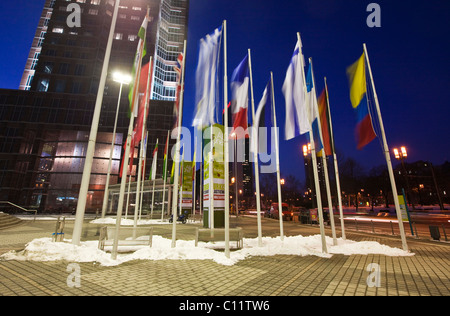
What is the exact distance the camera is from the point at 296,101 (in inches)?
380

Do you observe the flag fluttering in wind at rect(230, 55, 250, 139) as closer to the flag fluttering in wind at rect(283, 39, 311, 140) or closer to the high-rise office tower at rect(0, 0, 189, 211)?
the flag fluttering in wind at rect(283, 39, 311, 140)

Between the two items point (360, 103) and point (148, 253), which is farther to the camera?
point (360, 103)

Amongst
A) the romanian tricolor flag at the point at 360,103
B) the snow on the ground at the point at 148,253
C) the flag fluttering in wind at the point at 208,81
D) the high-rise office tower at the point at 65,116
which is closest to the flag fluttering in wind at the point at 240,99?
the flag fluttering in wind at the point at 208,81

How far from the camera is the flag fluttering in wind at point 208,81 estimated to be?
874 centimetres

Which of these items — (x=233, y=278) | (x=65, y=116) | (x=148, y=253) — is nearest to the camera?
(x=233, y=278)

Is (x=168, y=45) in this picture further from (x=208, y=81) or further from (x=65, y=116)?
(x=208, y=81)

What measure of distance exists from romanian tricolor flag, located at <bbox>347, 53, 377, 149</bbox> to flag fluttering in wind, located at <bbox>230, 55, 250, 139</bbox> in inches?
209

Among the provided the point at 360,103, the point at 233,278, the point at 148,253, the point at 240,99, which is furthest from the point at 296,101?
the point at 148,253

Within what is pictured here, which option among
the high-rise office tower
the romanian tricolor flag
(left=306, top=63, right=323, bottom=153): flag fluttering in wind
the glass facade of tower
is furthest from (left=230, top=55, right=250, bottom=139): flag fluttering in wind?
the glass facade of tower

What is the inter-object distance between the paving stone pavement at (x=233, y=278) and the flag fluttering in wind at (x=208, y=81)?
565 cm

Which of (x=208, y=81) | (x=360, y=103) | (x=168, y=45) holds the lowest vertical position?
(x=360, y=103)

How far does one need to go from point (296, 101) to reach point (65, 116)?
58.9 m

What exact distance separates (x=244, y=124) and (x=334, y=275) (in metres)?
6.27

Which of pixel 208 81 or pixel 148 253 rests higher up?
pixel 208 81
